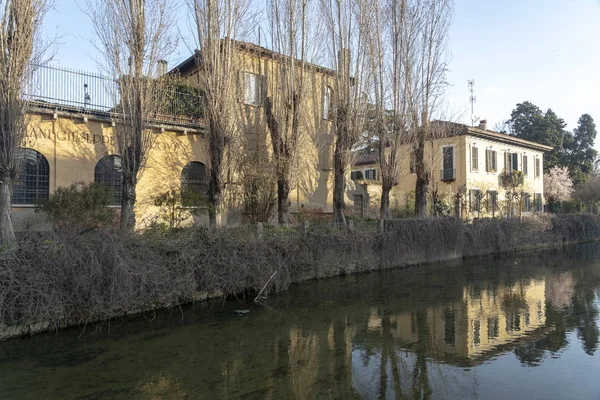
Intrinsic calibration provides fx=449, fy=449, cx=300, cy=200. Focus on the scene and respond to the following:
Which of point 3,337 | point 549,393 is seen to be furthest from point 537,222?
point 3,337

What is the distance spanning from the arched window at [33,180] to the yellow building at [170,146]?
26 millimetres

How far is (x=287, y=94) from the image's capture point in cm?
1636

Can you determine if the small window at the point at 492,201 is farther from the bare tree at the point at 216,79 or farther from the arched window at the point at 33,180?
the arched window at the point at 33,180

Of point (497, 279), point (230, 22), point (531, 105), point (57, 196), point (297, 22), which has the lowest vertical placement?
point (497, 279)

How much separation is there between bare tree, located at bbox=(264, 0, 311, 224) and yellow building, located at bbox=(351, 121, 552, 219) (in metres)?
8.62

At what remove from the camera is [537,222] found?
25266mm

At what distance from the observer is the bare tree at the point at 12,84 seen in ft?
30.1

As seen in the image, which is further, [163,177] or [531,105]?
[531,105]

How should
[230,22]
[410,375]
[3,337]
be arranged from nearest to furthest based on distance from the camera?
[410,375], [3,337], [230,22]

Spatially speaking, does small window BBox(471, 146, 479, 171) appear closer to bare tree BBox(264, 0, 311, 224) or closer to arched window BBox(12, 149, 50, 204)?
bare tree BBox(264, 0, 311, 224)

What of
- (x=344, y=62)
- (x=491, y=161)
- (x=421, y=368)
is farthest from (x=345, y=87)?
(x=491, y=161)

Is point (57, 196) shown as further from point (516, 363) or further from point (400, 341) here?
point (516, 363)

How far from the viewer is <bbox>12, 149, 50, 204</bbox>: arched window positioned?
1340 cm

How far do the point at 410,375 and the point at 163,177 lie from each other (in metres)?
12.5
